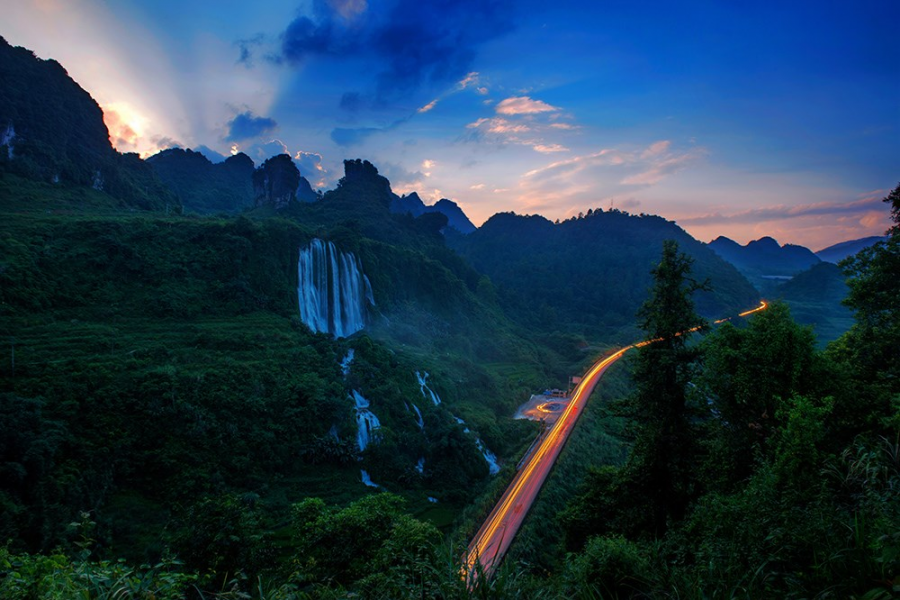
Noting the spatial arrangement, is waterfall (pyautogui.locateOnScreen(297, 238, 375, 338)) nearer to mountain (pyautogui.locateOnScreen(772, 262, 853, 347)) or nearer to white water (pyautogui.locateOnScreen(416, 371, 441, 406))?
white water (pyautogui.locateOnScreen(416, 371, 441, 406))

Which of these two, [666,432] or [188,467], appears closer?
[666,432]

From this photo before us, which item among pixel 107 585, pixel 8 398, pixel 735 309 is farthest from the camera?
pixel 735 309

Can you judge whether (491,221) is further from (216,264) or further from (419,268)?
(216,264)

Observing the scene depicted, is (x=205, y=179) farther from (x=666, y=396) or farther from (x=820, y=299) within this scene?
(x=820, y=299)

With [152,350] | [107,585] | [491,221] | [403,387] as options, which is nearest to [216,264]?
[152,350]

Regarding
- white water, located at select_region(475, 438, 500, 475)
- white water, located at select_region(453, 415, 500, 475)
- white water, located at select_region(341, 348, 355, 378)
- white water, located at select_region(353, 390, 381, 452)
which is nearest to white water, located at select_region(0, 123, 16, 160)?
white water, located at select_region(341, 348, 355, 378)

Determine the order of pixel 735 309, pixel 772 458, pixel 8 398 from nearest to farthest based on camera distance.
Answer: pixel 772 458
pixel 8 398
pixel 735 309

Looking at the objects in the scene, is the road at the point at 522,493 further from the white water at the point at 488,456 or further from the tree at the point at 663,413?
the white water at the point at 488,456
